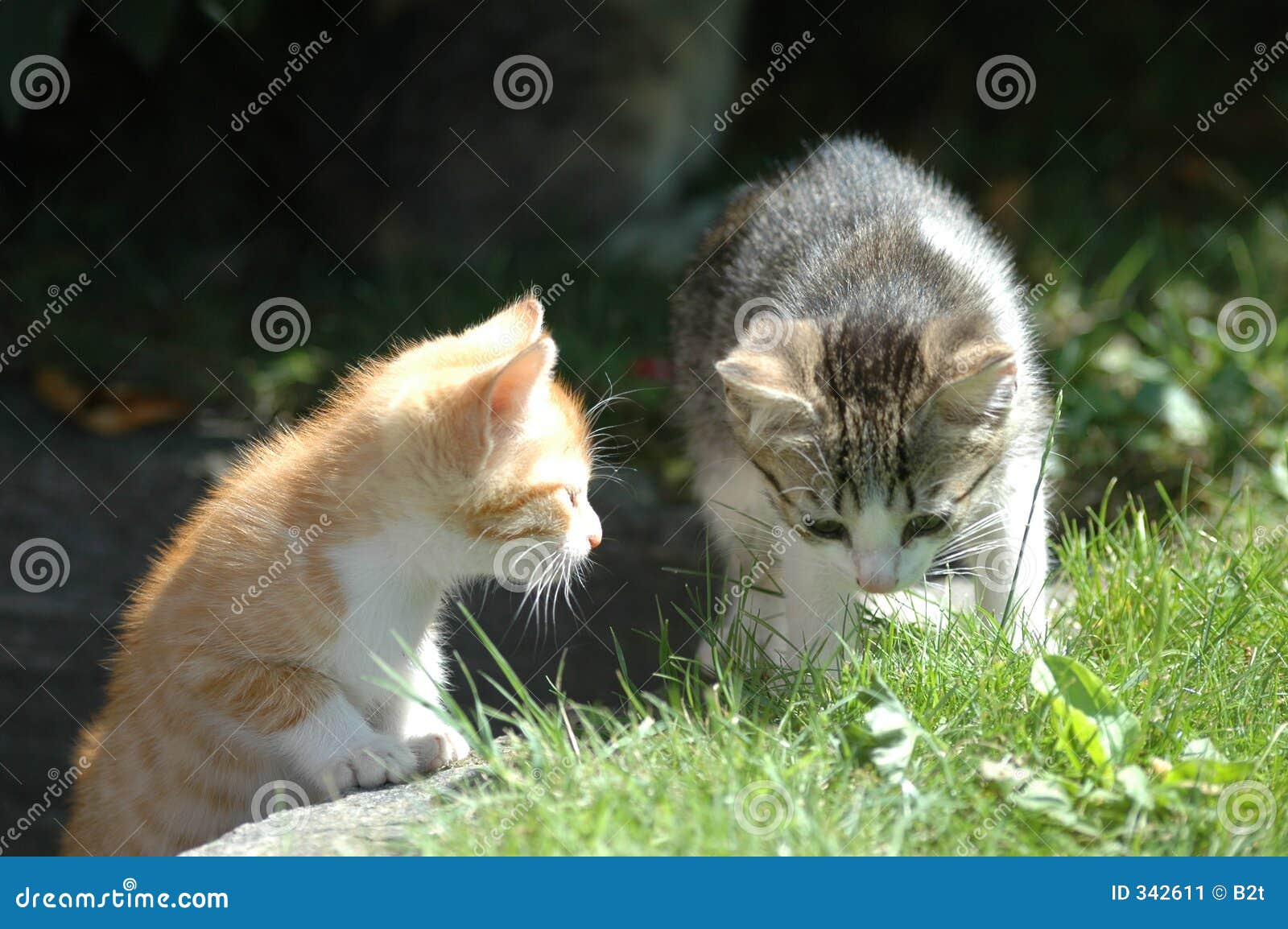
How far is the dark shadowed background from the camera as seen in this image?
4.03 metres

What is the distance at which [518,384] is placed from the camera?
7.55ft

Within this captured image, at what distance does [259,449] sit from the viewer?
9.37 ft

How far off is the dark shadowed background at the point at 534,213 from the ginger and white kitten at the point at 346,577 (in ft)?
4.18

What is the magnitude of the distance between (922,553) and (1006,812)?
717mm

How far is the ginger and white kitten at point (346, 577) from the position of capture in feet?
7.84

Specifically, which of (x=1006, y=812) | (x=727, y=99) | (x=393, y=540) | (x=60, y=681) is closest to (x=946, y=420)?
(x=1006, y=812)

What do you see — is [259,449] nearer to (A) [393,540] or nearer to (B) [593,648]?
(A) [393,540]

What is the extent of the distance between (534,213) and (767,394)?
3.06m

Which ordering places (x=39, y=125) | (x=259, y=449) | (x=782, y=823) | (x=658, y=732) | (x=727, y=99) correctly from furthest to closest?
(x=727, y=99), (x=39, y=125), (x=259, y=449), (x=658, y=732), (x=782, y=823)

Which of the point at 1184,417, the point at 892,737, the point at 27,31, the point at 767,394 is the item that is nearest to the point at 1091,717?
the point at 892,737

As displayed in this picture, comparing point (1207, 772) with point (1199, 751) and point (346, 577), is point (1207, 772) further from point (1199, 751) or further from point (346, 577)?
point (346, 577)

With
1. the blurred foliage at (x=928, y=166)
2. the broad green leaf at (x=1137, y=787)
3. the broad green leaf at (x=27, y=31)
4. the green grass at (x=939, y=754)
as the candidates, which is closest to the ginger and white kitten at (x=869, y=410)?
the green grass at (x=939, y=754)

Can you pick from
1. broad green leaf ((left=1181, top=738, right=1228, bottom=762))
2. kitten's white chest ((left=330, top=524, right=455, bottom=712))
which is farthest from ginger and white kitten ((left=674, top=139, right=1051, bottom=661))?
kitten's white chest ((left=330, top=524, right=455, bottom=712))

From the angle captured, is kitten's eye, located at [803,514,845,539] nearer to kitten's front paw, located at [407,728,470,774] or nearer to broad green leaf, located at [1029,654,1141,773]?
broad green leaf, located at [1029,654,1141,773]
